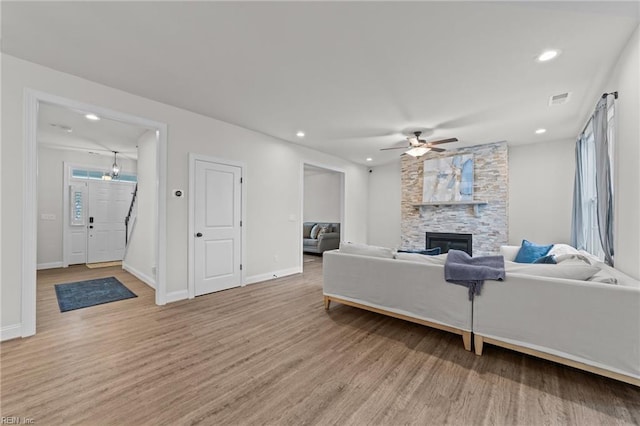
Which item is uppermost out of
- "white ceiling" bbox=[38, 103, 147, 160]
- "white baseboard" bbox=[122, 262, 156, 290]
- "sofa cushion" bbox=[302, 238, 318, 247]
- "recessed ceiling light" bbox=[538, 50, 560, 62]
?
"recessed ceiling light" bbox=[538, 50, 560, 62]

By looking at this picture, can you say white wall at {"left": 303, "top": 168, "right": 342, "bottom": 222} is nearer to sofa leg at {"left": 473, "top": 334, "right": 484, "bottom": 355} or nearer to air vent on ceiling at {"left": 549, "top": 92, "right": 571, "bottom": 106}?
air vent on ceiling at {"left": 549, "top": 92, "right": 571, "bottom": 106}

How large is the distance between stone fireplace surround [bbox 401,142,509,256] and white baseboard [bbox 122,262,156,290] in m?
5.64

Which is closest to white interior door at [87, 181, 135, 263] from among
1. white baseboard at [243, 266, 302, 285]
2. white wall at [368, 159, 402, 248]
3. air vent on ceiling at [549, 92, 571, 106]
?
white baseboard at [243, 266, 302, 285]

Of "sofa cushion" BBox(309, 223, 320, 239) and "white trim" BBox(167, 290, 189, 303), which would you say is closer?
"white trim" BBox(167, 290, 189, 303)

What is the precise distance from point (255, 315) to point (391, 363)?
172cm

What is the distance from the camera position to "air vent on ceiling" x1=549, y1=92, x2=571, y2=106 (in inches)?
122

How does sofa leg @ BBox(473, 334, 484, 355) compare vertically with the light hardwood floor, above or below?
above

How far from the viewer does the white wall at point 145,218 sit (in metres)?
4.46

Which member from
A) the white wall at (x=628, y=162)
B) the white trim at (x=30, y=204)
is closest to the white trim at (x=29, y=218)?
the white trim at (x=30, y=204)

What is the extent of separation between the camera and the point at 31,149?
8.54ft

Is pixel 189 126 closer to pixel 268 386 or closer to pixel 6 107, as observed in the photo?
pixel 6 107

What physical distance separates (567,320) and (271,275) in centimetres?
411

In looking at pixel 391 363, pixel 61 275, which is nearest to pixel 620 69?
pixel 391 363

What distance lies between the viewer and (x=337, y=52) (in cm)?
235
